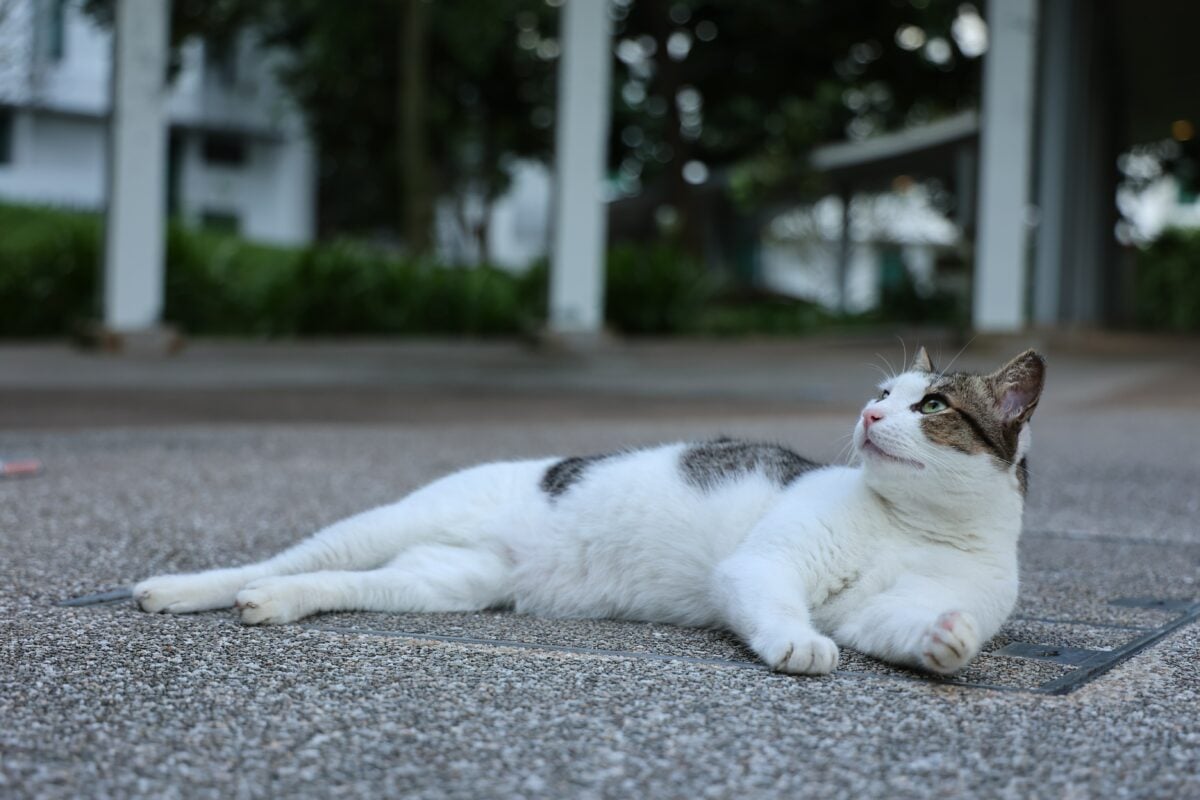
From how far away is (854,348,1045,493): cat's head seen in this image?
9.75ft

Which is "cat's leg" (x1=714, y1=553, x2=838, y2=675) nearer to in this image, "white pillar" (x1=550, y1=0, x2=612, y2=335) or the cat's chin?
the cat's chin

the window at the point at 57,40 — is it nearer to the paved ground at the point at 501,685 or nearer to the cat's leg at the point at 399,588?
the paved ground at the point at 501,685

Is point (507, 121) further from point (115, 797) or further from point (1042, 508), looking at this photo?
point (115, 797)

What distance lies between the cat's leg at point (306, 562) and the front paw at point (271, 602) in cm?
12

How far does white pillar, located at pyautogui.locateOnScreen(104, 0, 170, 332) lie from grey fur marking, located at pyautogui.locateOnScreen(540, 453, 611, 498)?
908cm

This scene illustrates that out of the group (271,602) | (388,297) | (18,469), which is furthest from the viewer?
(388,297)

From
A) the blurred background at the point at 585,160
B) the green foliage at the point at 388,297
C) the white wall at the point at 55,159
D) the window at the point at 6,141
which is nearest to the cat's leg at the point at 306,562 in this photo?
the blurred background at the point at 585,160

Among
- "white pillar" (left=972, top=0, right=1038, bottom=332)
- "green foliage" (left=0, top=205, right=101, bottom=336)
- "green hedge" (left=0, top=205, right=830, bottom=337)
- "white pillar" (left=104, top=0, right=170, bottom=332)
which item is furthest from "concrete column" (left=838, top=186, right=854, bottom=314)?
"white pillar" (left=104, top=0, right=170, bottom=332)

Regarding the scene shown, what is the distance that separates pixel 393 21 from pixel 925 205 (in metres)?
16.0

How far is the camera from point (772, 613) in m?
2.83

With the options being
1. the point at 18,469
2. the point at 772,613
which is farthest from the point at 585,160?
the point at 772,613

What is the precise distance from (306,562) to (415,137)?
14272 millimetres

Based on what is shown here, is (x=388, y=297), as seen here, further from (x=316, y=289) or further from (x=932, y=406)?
(x=932, y=406)

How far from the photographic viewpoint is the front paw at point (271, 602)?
10.2ft
